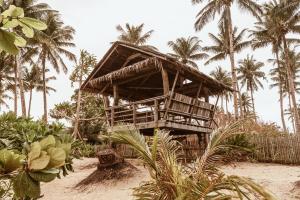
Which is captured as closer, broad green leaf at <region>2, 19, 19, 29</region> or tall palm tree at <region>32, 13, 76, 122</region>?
broad green leaf at <region>2, 19, 19, 29</region>

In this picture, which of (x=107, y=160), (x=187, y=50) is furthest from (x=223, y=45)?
(x=107, y=160)

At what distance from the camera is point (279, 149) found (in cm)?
1456

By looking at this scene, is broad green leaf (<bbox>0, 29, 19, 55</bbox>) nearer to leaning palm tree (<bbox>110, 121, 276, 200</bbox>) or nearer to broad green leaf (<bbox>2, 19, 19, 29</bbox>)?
broad green leaf (<bbox>2, 19, 19, 29</bbox>)

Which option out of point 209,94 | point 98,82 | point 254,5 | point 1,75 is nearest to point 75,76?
point 98,82

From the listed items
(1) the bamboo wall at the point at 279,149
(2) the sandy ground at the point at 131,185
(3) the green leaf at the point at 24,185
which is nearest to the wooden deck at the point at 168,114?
(2) the sandy ground at the point at 131,185

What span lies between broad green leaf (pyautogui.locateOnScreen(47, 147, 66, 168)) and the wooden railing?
10209 millimetres

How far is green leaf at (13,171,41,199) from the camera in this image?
85 cm

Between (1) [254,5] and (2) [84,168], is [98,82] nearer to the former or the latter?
(2) [84,168]

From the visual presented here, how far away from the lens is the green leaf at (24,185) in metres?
0.85

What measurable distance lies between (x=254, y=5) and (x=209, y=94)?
14.3 meters

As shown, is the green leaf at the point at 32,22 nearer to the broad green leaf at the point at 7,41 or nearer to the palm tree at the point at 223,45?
the broad green leaf at the point at 7,41

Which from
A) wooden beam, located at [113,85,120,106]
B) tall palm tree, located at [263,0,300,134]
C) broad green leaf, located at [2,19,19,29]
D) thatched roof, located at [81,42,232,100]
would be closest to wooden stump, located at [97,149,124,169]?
wooden beam, located at [113,85,120,106]

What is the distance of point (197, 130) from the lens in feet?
44.0

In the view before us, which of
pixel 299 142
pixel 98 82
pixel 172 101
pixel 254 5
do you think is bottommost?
pixel 299 142
